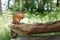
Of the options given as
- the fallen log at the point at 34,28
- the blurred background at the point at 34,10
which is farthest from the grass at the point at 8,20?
the fallen log at the point at 34,28

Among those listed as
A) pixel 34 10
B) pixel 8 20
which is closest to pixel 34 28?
pixel 8 20

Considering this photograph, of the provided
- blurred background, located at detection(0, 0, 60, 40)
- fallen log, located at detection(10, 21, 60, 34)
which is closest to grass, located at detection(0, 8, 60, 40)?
blurred background, located at detection(0, 0, 60, 40)

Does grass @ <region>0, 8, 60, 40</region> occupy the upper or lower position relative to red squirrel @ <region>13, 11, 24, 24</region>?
lower

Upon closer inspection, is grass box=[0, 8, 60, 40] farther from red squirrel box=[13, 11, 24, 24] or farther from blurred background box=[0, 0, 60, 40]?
red squirrel box=[13, 11, 24, 24]

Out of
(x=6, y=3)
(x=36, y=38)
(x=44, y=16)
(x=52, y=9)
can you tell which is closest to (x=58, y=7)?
(x=52, y=9)

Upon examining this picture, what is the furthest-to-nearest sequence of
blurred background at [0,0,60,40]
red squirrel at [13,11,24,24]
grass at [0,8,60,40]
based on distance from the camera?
blurred background at [0,0,60,40], grass at [0,8,60,40], red squirrel at [13,11,24,24]

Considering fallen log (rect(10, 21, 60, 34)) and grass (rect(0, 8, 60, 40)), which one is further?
grass (rect(0, 8, 60, 40))

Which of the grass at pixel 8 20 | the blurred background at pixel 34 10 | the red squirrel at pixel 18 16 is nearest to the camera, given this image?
the red squirrel at pixel 18 16

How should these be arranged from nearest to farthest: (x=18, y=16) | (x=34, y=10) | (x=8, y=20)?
(x=18, y=16), (x=8, y=20), (x=34, y=10)

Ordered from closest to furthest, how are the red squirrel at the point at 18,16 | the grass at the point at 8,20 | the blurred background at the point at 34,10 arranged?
the red squirrel at the point at 18,16, the grass at the point at 8,20, the blurred background at the point at 34,10

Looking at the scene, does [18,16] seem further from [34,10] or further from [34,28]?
[34,10]

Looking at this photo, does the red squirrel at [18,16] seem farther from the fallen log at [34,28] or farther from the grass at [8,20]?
the grass at [8,20]

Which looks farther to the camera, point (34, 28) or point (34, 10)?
point (34, 10)

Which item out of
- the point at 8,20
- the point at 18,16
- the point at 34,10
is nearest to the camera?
the point at 18,16
